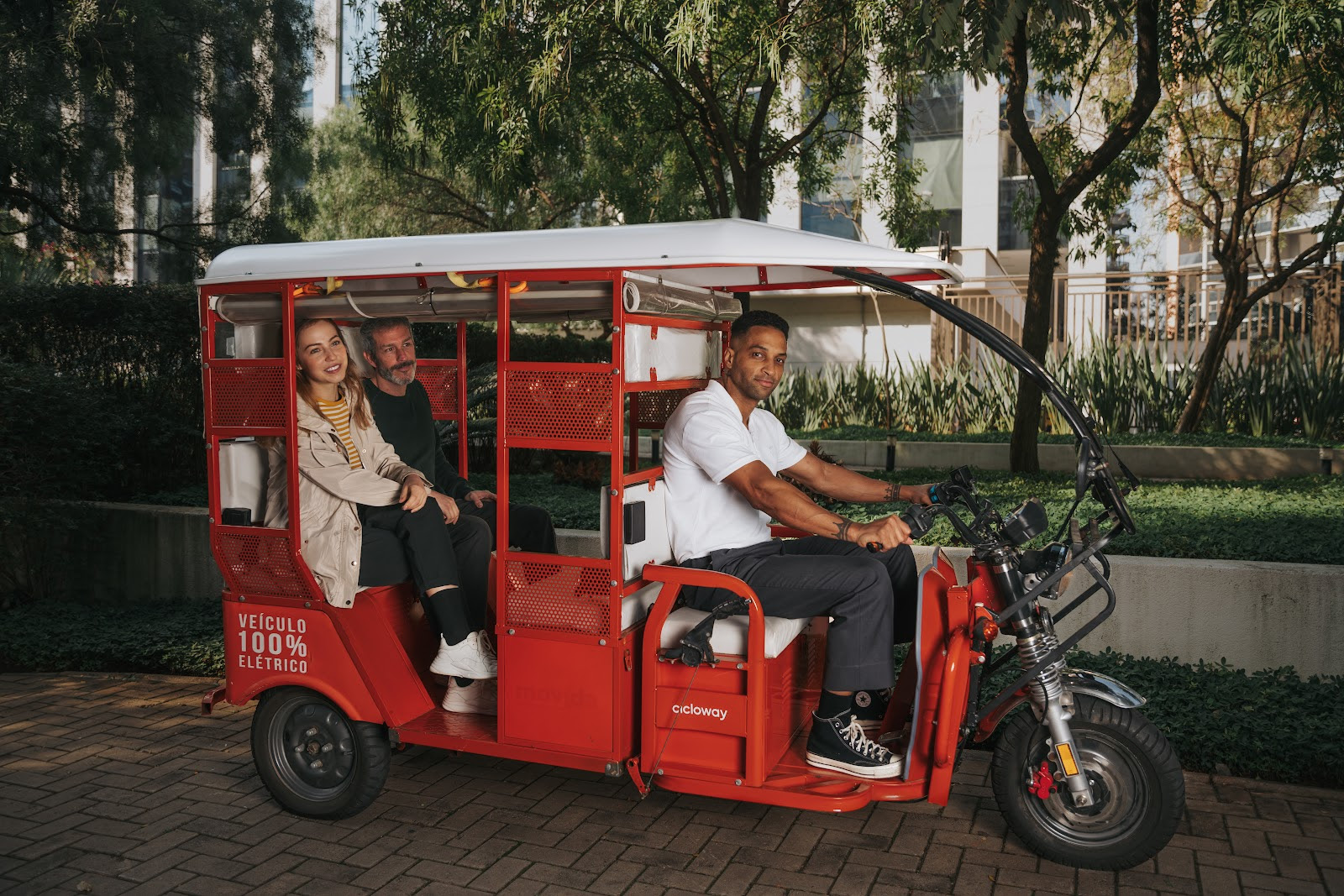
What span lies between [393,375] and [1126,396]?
9507mm

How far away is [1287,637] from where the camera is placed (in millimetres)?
4988

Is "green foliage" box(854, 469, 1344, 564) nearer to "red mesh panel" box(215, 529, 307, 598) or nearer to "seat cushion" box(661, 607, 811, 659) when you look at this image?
"seat cushion" box(661, 607, 811, 659)

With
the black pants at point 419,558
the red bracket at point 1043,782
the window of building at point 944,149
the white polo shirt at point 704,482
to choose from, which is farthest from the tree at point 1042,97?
the window of building at point 944,149

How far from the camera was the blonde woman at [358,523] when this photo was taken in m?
3.98

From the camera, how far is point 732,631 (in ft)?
11.7

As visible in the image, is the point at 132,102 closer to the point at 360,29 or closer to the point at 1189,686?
the point at 360,29

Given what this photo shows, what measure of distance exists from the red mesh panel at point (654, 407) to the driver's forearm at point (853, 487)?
2.37ft

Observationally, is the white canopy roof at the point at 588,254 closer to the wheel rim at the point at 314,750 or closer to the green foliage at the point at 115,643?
the wheel rim at the point at 314,750

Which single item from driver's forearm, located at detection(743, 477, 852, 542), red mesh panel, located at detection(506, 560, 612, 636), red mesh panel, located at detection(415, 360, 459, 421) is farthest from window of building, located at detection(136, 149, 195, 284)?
driver's forearm, located at detection(743, 477, 852, 542)

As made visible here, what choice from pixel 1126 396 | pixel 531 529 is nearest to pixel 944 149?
pixel 1126 396

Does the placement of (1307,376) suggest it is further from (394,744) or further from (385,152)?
(394,744)

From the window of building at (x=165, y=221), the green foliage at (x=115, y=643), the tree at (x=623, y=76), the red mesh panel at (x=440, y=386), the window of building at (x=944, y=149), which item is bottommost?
the green foliage at (x=115, y=643)

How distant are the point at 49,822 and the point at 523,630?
1961 mm

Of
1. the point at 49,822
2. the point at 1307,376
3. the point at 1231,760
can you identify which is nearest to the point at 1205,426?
the point at 1307,376
